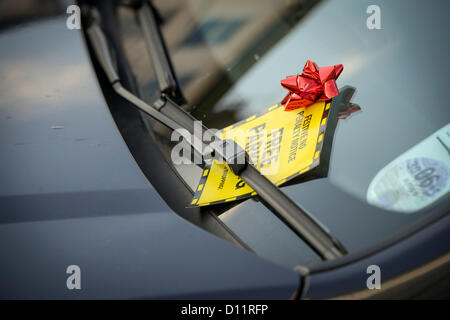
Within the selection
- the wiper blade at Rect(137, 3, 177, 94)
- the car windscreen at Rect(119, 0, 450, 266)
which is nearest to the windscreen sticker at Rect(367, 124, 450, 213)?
the car windscreen at Rect(119, 0, 450, 266)

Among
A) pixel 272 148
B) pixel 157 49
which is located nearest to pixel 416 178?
pixel 272 148

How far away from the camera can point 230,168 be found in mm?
801

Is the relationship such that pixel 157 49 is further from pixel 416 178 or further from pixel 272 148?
pixel 416 178

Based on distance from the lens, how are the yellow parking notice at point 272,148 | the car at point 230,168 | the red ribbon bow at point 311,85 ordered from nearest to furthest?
the car at point 230,168
the yellow parking notice at point 272,148
the red ribbon bow at point 311,85

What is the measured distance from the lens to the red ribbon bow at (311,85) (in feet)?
2.96

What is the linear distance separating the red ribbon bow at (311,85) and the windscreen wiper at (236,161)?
0.70 feet

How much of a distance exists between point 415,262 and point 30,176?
68 cm

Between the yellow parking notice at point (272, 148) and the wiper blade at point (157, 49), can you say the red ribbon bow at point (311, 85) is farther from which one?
the wiper blade at point (157, 49)

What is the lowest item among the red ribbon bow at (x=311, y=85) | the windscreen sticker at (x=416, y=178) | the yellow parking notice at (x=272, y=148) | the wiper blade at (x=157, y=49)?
the windscreen sticker at (x=416, y=178)

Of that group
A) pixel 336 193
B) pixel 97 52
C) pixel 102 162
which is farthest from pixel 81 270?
pixel 97 52

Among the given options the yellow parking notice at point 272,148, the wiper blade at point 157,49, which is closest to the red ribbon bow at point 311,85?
the yellow parking notice at point 272,148

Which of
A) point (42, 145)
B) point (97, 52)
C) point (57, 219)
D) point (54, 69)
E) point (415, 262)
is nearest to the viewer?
point (415, 262)

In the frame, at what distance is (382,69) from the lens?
35.5 inches
